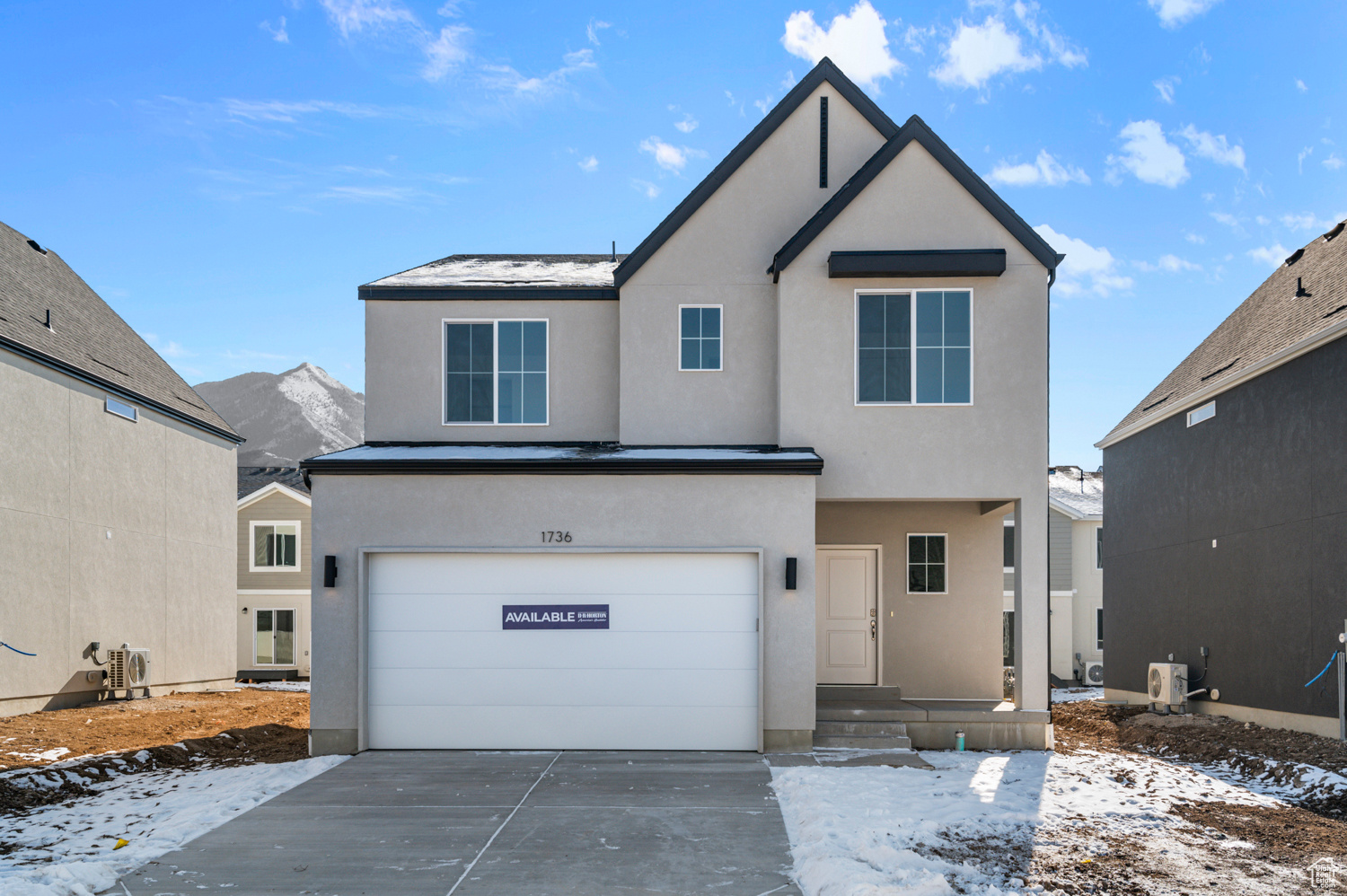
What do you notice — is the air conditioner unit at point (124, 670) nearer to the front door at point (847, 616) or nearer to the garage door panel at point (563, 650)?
the garage door panel at point (563, 650)

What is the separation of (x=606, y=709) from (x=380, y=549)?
301 cm

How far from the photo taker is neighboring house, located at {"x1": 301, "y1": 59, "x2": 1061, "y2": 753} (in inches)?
400

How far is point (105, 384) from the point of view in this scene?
16.4m

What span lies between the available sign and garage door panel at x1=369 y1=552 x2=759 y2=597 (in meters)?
0.18

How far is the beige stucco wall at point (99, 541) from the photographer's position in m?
14.3

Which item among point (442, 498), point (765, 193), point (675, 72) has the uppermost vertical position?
point (675, 72)

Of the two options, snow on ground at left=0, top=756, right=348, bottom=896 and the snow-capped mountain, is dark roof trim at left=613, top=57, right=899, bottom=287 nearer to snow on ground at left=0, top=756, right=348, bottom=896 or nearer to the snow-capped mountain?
snow on ground at left=0, top=756, right=348, bottom=896

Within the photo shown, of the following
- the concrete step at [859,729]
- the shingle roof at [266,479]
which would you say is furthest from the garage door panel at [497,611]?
the shingle roof at [266,479]

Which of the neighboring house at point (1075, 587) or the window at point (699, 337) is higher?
the window at point (699, 337)

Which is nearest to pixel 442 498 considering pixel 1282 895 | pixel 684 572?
pixel 684 572

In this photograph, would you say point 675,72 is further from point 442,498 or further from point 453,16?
point 442,498

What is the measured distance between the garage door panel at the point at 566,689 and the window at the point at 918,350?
3699mm

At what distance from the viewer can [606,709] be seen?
10141 millimetres

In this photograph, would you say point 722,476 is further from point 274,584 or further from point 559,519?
point 274,584
